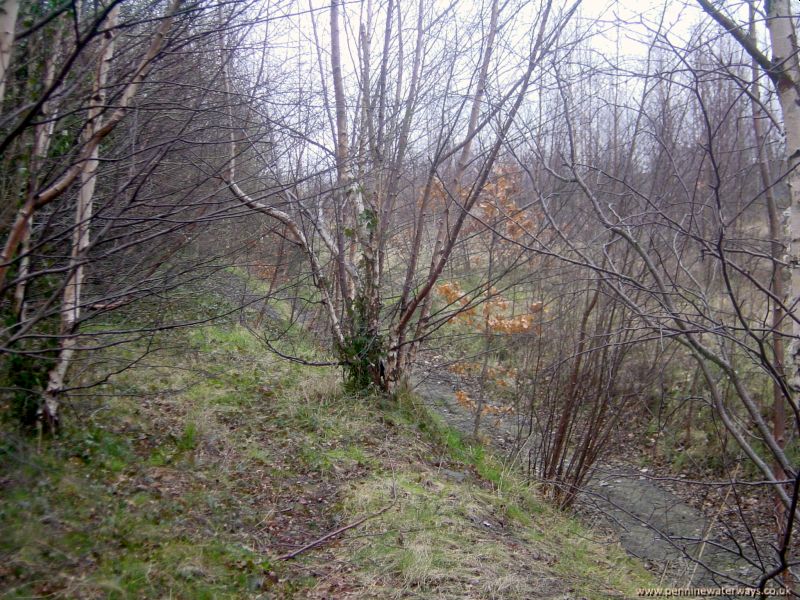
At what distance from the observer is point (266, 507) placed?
4.84 m

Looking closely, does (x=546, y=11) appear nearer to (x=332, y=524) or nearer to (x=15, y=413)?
(x=332, y=524)

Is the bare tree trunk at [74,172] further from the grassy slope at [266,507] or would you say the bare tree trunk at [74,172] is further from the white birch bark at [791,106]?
the white birch bark at [791,106]

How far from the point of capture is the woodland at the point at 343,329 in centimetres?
347

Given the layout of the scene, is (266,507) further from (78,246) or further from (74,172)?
(74,172)

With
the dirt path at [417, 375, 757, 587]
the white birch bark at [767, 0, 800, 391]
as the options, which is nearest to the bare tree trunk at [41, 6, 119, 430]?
the white birch bark at [767, 0, 800, 391]

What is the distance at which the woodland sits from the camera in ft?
11.4

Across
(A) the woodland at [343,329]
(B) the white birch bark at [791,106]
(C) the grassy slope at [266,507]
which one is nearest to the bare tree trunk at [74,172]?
(A) the woodland at [343,329]

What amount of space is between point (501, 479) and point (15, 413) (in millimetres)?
4416

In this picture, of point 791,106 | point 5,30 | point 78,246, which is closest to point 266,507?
point 78,246

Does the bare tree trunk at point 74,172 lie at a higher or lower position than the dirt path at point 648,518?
higher

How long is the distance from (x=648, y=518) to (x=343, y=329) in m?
4.31

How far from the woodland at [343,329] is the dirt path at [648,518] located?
0.07m

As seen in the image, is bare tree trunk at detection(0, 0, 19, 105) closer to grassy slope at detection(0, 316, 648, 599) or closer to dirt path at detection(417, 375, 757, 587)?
grassy slope at detection(0, 316, 648, 599)

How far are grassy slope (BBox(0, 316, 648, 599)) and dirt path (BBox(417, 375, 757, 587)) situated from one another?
77cm
